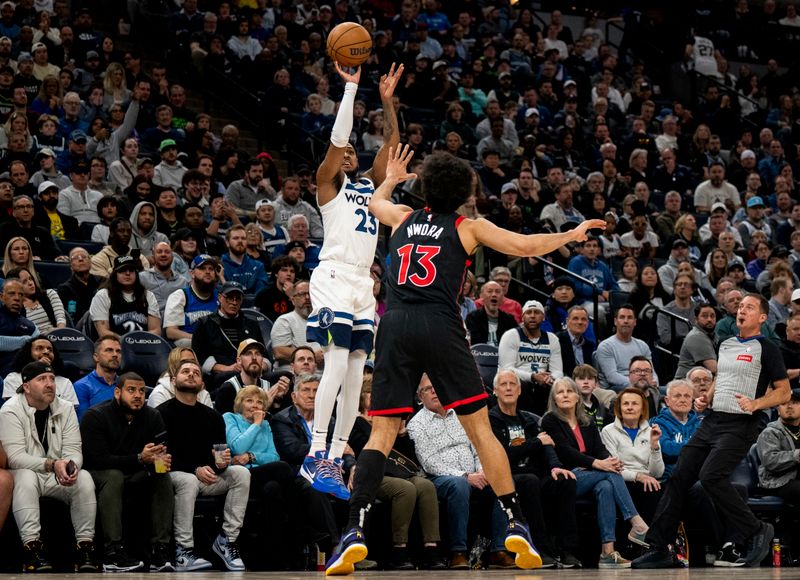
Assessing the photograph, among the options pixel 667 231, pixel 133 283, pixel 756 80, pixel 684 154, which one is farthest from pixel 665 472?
pixel 756 80

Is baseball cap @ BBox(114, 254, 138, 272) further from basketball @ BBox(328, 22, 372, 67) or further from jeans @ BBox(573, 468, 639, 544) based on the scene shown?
jeans @ BBox(573, 468, 639, 544)

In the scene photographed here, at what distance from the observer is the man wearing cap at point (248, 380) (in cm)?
1029

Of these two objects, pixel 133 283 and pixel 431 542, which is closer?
pixel 431 542

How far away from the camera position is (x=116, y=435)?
9.28m

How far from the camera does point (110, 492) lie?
29.3ft

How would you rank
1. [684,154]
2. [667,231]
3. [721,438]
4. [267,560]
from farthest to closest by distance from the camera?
[684,154] → [667,231] → [267,560] → [721,438]

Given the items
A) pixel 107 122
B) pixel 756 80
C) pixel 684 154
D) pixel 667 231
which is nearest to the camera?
pixel 107 122

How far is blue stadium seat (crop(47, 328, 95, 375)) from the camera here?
1055cm

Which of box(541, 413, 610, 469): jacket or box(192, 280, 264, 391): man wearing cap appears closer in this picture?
box(541, 413, 610, 469): jacket

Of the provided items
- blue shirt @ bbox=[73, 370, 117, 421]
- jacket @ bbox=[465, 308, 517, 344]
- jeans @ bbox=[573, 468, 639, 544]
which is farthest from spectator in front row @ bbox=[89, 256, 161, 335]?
jeans @ bbox=[573, 468, 639, 544]

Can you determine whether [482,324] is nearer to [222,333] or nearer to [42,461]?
[222,333]

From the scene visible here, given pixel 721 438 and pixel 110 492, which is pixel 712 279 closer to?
pixel 721 438

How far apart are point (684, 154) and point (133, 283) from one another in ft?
42.8

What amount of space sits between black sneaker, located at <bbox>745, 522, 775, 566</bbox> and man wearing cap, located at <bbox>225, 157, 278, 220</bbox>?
7612mm
